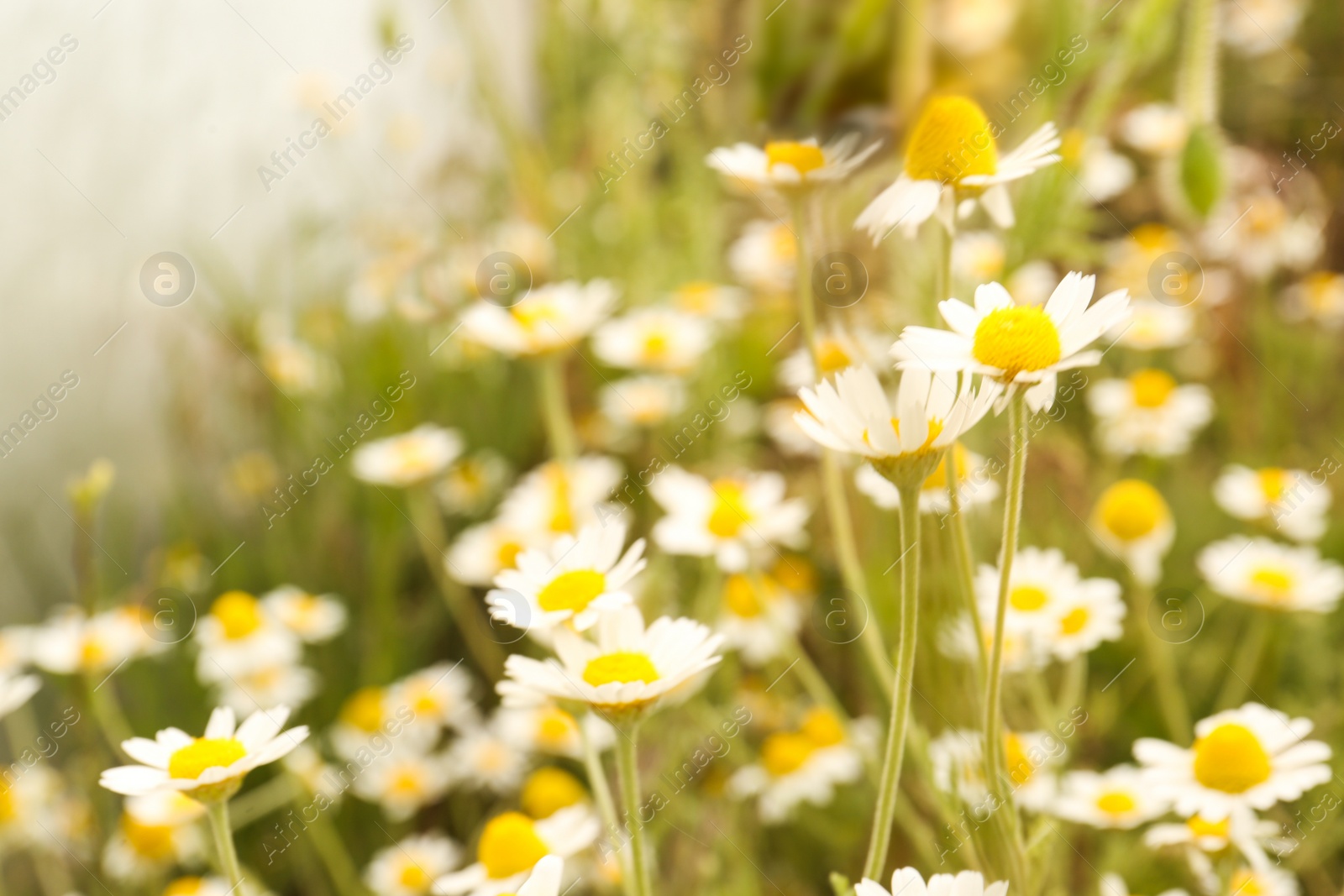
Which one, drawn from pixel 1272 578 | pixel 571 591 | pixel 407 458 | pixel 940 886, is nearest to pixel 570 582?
pixel 571 591

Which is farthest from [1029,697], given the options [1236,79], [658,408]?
[1236,79]

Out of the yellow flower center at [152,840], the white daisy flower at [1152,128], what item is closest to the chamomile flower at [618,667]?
the yellow flower center at [152,840]

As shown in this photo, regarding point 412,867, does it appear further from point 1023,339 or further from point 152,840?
point 1023,339

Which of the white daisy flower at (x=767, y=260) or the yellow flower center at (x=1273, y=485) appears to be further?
the white daisy flower at (x=767, y=260)

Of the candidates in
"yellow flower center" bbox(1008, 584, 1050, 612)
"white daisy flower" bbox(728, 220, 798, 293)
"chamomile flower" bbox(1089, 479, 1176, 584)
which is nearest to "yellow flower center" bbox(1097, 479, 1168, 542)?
"chamomile flower" bbox(1089, 479, 1176, 584)

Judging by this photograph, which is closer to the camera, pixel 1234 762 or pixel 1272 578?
pixel 1234 762

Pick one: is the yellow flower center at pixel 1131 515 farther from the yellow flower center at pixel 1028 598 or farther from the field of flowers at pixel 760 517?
the yellow flower center at pixel 1028 598
